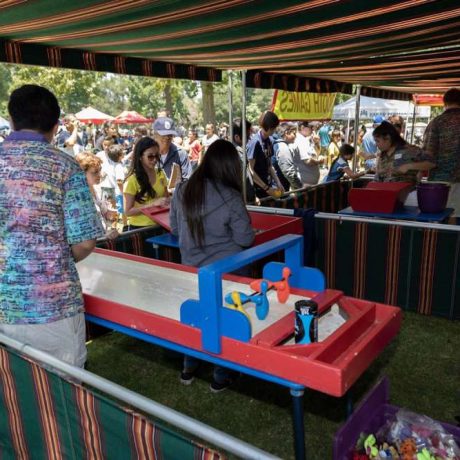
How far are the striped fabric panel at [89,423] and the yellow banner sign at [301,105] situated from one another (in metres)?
5.95

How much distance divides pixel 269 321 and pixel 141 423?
100 centimetres

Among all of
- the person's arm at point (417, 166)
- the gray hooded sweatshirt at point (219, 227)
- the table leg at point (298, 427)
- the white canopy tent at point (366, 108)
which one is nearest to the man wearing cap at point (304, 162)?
the person's arm at point (417, 166)

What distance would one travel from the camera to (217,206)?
264 centimetres

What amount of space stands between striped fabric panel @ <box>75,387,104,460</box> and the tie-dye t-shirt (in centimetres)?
62

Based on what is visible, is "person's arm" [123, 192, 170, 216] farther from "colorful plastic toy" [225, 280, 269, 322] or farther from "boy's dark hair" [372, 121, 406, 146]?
"boy's dark hair" [372, 121, 406, 146]

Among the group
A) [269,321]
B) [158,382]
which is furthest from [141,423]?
[158,382]

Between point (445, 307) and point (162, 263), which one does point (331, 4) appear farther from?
point (445, 307)

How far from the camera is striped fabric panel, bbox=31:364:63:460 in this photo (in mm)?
1526

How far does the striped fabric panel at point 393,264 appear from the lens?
13.2 ft

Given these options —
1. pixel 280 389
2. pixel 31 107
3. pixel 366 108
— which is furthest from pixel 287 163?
pixel 366 108

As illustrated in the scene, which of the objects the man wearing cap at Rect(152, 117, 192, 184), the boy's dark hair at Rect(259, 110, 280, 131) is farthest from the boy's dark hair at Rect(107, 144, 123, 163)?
the boy's dark hair at Rect(259, 110, 280, 131)

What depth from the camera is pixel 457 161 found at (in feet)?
15.1

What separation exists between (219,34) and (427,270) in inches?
103

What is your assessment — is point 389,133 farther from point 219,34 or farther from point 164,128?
point 164,128
